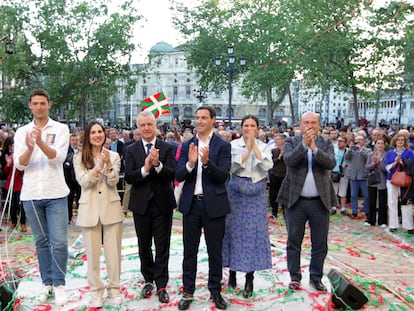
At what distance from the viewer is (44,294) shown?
4.52 m

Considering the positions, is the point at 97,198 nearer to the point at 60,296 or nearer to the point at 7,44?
the point at 60,296

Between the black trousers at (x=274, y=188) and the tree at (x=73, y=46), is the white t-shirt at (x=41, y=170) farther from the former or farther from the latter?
the tree at (x=73, y=46)

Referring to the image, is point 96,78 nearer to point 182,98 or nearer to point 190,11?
point 190,11

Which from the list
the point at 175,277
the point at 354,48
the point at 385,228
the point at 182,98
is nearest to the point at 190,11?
the point at 354,48

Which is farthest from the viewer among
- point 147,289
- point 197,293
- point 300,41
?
point 300,41

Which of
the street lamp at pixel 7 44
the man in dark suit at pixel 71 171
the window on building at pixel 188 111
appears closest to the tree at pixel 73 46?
the street lamp at pixel 7 44

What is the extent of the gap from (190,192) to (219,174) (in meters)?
0.37

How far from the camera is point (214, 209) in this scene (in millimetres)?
4266

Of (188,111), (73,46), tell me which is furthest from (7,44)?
(188,111)

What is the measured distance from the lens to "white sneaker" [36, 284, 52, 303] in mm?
4473

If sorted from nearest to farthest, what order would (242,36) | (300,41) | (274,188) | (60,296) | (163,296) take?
(60,296)
(163,296)
(274,188)
(300,41)
(242,36)

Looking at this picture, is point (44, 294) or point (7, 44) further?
point (7, 44)

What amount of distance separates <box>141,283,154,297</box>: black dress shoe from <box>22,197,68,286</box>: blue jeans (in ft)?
2.70

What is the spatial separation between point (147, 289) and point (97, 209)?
1033 millimetres
